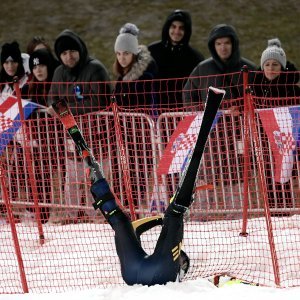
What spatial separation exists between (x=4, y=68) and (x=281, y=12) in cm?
Result: 709

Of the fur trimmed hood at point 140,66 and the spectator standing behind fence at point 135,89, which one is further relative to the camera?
the fur trimmed hood at point 140,66

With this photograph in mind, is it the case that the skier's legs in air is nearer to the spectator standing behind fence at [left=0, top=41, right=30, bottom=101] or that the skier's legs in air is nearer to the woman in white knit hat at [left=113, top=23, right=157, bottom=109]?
the woman in white knit hat at [left=113, top=23, right=157, bottom=109]

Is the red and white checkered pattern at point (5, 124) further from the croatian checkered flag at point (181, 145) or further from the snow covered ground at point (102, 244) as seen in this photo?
the croatian checkered flag at point (181, 145)

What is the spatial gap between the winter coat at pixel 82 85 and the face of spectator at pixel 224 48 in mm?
1229

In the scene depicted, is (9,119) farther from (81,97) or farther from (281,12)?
(281,12)

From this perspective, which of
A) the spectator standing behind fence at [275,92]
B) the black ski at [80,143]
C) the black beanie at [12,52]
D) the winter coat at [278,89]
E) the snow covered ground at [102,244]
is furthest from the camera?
the black beanie at [12,52]

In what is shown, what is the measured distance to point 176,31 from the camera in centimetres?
1114

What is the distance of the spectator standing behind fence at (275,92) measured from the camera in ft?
30.6

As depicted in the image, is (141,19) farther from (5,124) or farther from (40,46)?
(5,124)

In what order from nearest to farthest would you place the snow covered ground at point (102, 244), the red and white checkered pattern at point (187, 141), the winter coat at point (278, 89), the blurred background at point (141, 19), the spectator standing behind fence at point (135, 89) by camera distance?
1. the snow covered ground at point (102, 244)
2. the red and white checkered pattern at point (187, 141)
3. the winter coat at point (278, 89)
4. the spectator standing behind fence at point (135, 89)
5. the blurred background at point (141, 19)

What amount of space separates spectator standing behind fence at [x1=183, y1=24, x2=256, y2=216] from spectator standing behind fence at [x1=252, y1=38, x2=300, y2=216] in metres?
0.24

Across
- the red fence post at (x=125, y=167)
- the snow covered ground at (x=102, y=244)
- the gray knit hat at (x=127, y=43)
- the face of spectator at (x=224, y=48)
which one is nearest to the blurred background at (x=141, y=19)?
the gray knit hat at (x=127, y=43)

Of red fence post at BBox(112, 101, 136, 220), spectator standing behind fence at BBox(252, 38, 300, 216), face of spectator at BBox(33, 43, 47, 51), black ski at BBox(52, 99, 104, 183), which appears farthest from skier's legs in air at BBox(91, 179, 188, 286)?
face of spectator at BBox(33, 43, 47, 51)

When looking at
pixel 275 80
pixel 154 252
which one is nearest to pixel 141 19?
pixel 275 80
